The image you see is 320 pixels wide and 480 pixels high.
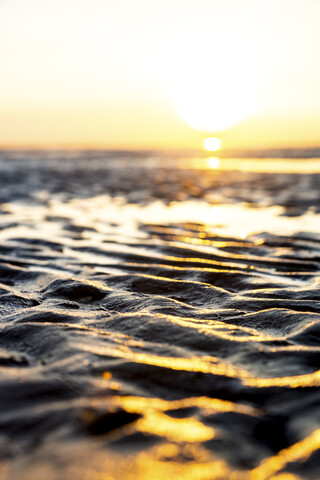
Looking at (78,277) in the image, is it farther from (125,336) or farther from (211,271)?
(125,336)

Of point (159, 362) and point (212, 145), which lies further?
point (212, 145)

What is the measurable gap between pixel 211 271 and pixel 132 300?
3.73 feet

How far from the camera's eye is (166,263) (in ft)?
14.9

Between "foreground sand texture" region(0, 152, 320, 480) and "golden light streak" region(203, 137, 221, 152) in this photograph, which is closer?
"foreground sand texture" region(0, 152, 320, 480)

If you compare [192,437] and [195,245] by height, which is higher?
[195,245]

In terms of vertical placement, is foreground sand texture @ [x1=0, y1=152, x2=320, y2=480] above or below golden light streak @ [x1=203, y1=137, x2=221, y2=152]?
below

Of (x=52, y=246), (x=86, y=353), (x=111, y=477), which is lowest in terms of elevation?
(x=111, y=477)

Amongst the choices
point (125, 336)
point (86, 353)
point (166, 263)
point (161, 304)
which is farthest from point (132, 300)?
point (166, 263)

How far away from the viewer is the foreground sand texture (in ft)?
5.10

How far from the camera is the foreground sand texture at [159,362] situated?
5.10ft

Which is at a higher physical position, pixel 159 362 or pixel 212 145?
pixel 212 145

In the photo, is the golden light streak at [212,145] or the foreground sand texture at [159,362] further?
the golden light streak at [212,145]

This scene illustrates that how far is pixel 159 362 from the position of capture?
7.34 ft

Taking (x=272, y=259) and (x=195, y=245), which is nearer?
(x=272, y=259)
